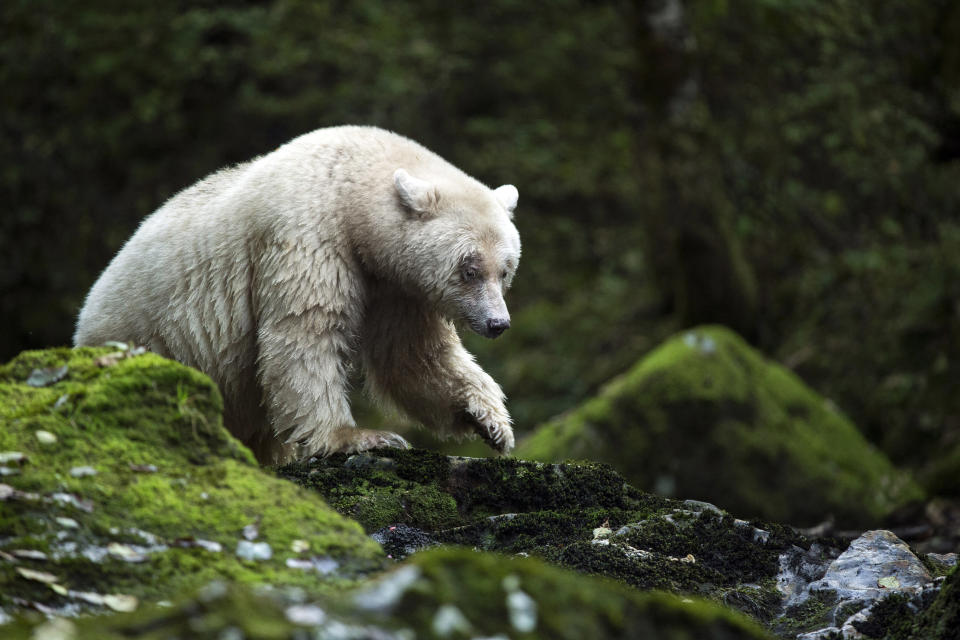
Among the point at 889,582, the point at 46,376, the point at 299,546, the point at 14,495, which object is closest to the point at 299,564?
the point at 299,546

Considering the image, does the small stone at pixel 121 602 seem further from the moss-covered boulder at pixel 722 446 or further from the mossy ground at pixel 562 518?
the moss-covered boulder at pixel 722 446

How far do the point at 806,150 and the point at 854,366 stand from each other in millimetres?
3889

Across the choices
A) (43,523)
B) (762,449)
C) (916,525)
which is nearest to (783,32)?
(762,449)

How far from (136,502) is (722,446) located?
7.28 metres

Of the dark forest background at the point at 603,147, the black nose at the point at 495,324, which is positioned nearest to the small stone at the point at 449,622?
the black nose at the point at 495,324

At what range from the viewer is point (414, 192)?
598 cm

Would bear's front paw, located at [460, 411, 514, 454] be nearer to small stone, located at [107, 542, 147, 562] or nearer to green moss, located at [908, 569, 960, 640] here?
green moss, located at [908, 569, 960, 640]

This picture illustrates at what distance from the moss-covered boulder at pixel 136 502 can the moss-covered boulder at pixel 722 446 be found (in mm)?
6148

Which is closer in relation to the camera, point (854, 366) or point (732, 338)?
point (732, 338)

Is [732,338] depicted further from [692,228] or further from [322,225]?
[322,225]

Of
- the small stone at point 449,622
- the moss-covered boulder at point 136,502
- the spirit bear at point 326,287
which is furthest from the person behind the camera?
the spirit bear at point 326,287

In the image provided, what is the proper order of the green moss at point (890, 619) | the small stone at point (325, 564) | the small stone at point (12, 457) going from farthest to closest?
the green moss at point (890, 619)
the small stone at point (12, 457)
the small stone at point (325, 564)

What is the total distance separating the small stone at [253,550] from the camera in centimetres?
330

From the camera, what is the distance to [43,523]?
3.23 metres
